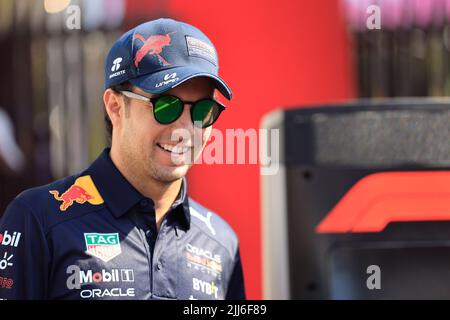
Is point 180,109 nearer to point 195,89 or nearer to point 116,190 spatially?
point 195,89

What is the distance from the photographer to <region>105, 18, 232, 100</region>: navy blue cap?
1902 millimetres

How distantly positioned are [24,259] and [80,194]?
0.21 meters

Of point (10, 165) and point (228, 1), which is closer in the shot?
point (228, 1)

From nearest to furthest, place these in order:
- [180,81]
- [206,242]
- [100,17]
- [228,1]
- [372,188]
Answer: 1. [372,188]
2. [180,81]
3. [206,242]
4. [228,1]
5. [100,17]

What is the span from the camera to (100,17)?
17.3ft

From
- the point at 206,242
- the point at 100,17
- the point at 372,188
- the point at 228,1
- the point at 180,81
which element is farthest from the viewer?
the point at 100,17

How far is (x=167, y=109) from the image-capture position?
1.89 m

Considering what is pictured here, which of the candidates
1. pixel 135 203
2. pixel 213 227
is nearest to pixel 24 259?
pixel 135 203

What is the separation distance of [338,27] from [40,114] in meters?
1.83

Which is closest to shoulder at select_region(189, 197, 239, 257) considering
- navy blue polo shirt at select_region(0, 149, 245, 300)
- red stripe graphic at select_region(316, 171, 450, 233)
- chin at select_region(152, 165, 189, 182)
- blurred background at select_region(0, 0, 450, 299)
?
navy blue polo shirt at select_region(0, 149, 245, 300)

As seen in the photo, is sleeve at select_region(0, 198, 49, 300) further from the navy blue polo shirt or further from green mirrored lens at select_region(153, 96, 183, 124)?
green mirrored lens at select_region(153, 96, 183, 124)

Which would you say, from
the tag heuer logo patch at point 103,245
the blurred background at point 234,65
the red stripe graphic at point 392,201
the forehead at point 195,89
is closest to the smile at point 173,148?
the forehead at point 195,89

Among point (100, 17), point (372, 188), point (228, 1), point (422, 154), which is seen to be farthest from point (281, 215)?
point (100, 17)

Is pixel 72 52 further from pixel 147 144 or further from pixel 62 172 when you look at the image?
pixel 147 144
